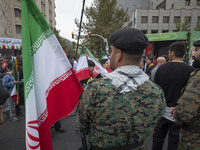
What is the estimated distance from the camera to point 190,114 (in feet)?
5.15

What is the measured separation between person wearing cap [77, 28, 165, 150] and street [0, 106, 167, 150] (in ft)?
8.08

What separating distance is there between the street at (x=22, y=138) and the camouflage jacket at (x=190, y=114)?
172 centimetres

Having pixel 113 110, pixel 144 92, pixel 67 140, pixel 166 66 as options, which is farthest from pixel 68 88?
pixel 67 140

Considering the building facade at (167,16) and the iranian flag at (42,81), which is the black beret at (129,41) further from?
the building facade at (167,16)

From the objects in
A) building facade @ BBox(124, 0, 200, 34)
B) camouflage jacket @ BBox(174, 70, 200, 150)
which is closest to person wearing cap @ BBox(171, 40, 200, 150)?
camouflage jacket @ BBox(174, 70, 200, 150)

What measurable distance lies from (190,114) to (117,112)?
3.31 ft

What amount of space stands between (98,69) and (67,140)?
78.9 inches

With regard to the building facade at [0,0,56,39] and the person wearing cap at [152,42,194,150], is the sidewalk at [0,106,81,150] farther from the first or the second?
the building facade at [0,0,56,39]

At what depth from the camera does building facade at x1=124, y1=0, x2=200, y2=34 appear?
3303cm

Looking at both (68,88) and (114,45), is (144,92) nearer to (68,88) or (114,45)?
(114,45)

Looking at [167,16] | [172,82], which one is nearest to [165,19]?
[167,16]

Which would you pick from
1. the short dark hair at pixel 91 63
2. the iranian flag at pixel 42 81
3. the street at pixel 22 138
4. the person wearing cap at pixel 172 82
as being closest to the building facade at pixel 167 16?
the short dark hair at pixel 91 63

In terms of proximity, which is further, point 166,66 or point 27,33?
point 166,66

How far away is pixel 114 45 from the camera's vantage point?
1.14 m
